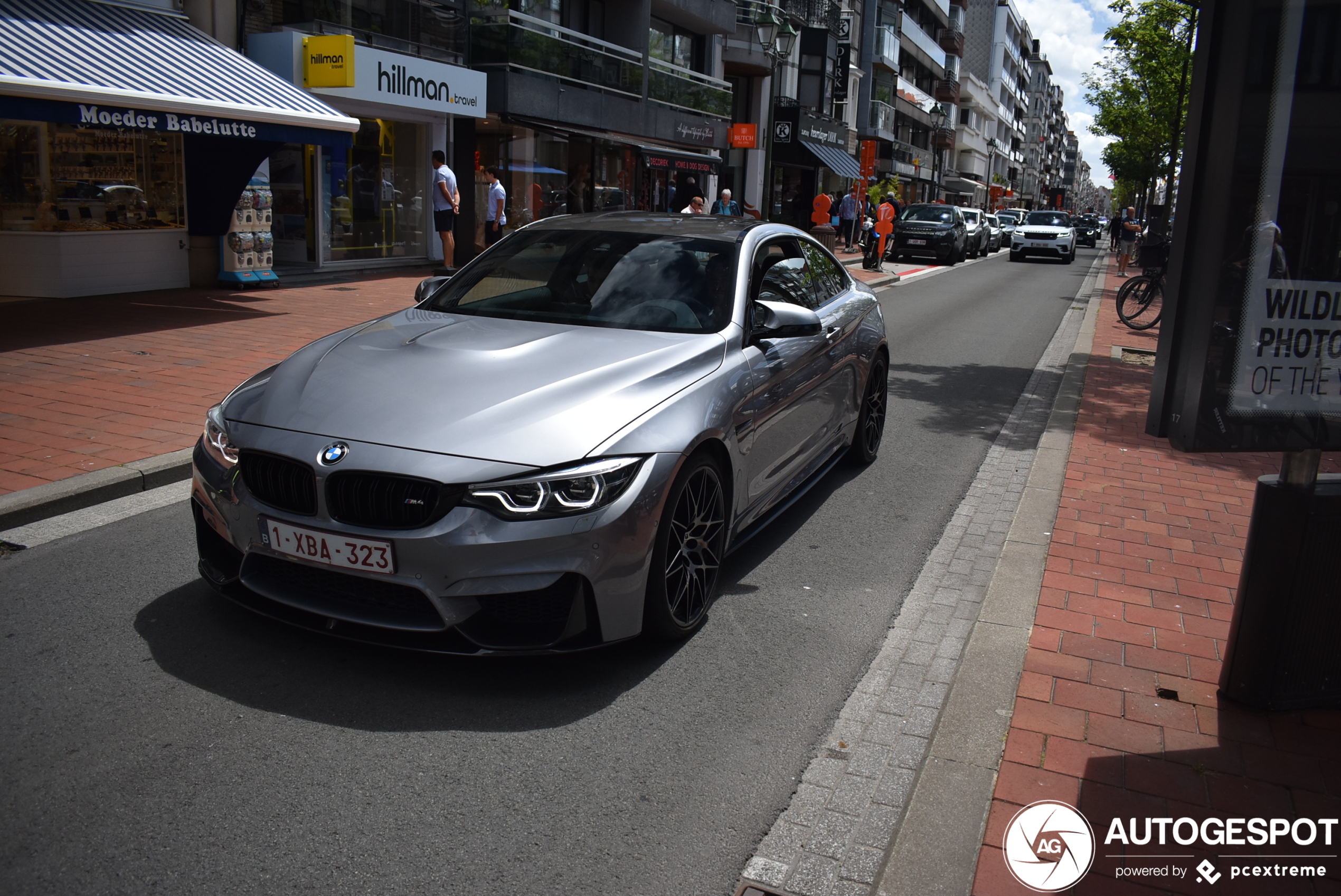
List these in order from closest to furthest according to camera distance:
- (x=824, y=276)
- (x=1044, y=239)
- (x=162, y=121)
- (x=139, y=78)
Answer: (x=824, y=276) < (x=162, y=121) < (x=139, y=78) < (x=1044, y=239)

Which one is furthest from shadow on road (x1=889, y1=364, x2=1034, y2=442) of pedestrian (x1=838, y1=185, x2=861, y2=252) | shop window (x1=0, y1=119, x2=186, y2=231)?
pedestrian (x1=838, y1=185, x2=861, y2=252)

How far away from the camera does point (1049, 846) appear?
9.25 ft

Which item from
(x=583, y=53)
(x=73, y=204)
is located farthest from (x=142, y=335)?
(x=583, y=53)

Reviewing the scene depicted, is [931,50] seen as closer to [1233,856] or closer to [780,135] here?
[780,135]

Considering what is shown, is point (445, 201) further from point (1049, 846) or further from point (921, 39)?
point (921, 39)

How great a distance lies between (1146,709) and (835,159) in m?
39.6

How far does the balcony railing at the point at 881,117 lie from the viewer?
50.8m

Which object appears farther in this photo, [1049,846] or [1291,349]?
[1291,349]

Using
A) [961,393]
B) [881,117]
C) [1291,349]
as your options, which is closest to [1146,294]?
[961,393]

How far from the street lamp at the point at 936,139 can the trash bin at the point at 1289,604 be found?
6892cm

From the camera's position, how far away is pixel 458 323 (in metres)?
4.66

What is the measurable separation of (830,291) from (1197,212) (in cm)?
332

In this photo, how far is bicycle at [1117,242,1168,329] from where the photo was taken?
15.2 m

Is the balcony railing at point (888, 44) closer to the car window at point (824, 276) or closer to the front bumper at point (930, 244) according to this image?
the front bumper at point (930, 244)
